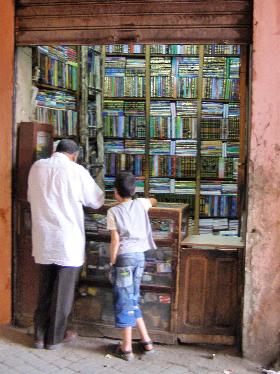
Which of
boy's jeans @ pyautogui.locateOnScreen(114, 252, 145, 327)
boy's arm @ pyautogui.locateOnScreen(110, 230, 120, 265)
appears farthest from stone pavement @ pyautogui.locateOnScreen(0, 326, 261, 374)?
boy's arm @ pyautogui.locateOnScreen(110, 230, 120, 265)

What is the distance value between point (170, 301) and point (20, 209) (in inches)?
58.2

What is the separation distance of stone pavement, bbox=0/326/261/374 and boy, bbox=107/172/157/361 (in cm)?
18

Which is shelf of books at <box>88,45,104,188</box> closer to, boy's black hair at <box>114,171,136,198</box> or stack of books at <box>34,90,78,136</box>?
stack of books at <box>34,90,78,136</box>

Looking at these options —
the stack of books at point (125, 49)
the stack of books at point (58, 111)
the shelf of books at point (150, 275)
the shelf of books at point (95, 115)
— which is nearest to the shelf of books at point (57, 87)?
the stack of books at point (58, 111)

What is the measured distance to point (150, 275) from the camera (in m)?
4.45

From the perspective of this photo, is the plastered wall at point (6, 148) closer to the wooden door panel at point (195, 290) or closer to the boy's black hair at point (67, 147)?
the boy's black hair at point (67, 147)

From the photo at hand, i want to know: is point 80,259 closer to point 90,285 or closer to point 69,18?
point 90,285

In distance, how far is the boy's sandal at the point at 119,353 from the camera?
414 centimetres

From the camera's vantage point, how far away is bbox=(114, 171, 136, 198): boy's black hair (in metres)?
4.07

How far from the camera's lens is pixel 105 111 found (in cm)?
725

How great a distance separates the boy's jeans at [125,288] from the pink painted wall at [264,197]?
2.78 ft

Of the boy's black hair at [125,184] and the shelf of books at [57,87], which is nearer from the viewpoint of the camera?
the boy's black hair at [125,184]

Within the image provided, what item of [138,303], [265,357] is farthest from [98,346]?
[265,357]

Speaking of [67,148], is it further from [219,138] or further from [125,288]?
[219,138]
